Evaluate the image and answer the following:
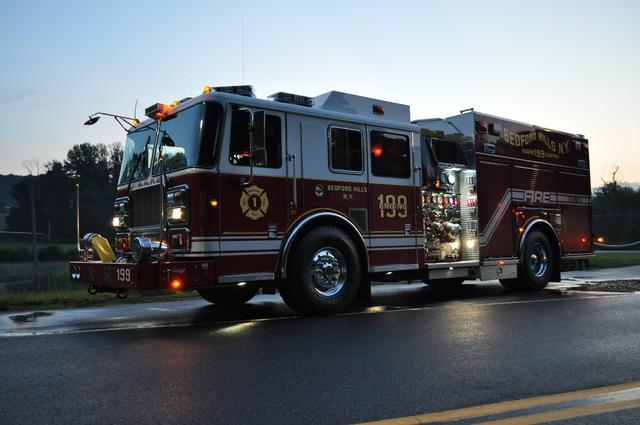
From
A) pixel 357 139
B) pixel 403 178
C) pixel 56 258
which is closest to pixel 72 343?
pixel 357 139

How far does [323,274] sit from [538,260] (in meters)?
5.94

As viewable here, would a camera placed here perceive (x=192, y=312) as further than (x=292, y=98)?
Yes

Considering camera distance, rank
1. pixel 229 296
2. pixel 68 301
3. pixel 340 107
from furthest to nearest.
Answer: pixel 68 301, pixel 229 296, pixel 340 107

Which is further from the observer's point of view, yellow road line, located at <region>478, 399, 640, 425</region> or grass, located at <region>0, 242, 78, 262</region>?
grass, located at <region>0, 242, 78, 262</region>

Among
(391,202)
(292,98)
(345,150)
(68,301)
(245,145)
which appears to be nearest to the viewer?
(245,145)

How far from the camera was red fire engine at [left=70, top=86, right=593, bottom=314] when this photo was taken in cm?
695

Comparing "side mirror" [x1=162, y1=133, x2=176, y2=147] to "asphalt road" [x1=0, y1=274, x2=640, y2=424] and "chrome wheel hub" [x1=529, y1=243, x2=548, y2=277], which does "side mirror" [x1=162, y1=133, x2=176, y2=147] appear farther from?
"chrome wheel hub" [x1=529, y1=243, x2=548, y2=277]

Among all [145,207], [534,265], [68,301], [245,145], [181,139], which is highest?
[181,139]

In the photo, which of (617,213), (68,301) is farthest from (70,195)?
(68,301)

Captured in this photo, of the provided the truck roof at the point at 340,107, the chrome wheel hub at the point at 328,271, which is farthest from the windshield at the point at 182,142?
the chrome wheel hub at the point at 328,271

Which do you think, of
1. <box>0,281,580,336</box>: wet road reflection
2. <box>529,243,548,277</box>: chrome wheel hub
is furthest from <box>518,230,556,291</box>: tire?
<box>0,281,580,336</box>: wet road reflection

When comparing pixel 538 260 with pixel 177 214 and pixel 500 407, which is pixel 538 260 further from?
pixel 500 407

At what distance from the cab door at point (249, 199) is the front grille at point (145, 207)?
1.06 meters

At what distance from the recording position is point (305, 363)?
4.80 m
